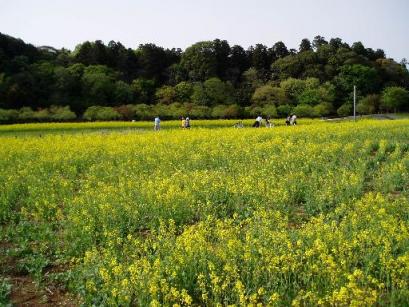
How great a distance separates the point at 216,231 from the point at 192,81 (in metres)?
70.0

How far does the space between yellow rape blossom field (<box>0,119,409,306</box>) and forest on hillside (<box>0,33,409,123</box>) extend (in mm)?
41526

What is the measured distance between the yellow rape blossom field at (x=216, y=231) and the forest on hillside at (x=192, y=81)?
4153 centimetres

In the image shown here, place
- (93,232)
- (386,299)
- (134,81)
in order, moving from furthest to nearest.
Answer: (134,81), (93,232), (386,299)

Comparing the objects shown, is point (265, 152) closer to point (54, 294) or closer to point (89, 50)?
point (54, 294)

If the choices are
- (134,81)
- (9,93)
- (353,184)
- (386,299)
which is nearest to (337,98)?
(134,81)

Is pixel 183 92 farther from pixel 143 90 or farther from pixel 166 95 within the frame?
pixel 143 90

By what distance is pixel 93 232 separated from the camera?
8.14 metres

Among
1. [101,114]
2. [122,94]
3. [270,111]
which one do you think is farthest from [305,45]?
[101,114]

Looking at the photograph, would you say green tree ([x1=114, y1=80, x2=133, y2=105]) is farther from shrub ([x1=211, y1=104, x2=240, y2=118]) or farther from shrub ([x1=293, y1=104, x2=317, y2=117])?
shrub ([x1=293, y1=104, x2=317, y2=117])

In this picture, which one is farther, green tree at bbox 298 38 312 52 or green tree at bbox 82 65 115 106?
green tree at bbox 298 38 312 52

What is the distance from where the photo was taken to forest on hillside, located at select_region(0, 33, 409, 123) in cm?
5825

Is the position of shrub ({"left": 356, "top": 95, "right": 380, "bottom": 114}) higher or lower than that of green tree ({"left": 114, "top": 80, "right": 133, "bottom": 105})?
lower

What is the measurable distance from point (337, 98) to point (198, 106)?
23540 mm

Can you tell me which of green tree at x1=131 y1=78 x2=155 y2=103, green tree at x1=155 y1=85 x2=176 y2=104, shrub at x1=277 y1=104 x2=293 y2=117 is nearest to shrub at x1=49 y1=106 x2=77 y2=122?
green tree at x1=131 y1=78 x2=155 y2=103
